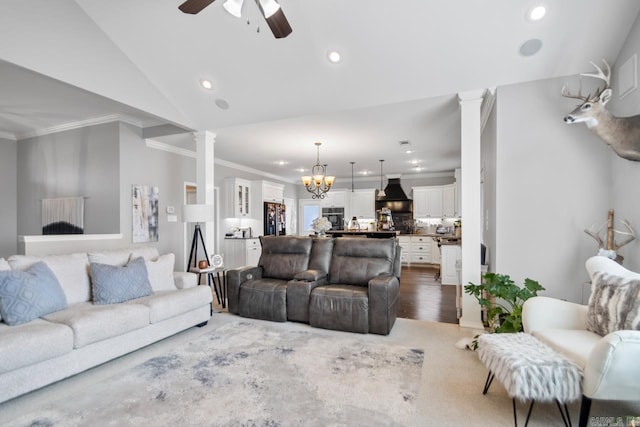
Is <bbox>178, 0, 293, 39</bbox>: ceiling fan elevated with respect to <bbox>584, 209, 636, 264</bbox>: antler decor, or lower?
elevated

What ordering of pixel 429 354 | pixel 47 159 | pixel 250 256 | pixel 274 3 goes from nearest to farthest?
1. pixel 274 3
2. pixel 429 354
3. pixel 47 159
4. pixel 250 256

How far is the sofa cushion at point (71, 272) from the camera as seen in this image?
281 cm

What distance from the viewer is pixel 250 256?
7.05 meters

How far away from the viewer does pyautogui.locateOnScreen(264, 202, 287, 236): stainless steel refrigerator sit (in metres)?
8.21

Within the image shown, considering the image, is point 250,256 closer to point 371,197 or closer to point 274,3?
point 371,197

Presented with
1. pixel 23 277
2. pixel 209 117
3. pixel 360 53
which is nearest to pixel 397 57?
pixel 360 53

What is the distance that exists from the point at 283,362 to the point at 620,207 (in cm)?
344

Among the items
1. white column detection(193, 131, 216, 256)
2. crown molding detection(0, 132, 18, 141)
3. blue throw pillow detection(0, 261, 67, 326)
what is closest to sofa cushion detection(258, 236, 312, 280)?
white column detection(193, 131, 216, 256)

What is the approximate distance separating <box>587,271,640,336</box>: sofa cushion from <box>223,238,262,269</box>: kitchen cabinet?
6004 millimetres

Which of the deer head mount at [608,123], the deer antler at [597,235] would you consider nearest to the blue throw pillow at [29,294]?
the deer head mount at [608,123]

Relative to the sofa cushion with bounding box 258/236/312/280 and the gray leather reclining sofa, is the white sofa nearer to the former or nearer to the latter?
the gray leather reclining sofa

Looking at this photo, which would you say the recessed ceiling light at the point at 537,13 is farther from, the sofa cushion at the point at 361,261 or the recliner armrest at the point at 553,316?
the sofa cushion at the point at 361,261

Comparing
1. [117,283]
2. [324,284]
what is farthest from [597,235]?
[117,283]

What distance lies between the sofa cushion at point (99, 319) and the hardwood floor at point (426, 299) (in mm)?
2959
